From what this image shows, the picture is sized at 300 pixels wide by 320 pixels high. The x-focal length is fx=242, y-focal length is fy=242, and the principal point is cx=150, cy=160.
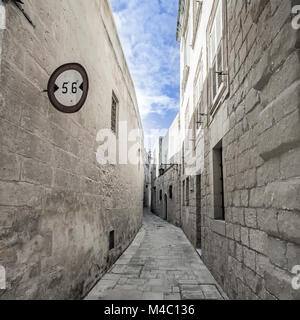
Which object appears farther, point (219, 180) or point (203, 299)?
point (219, 180)

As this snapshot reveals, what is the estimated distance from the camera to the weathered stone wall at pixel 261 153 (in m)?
1.79

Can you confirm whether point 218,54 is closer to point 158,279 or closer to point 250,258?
point 250,258

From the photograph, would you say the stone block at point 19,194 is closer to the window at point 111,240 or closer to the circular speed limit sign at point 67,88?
the circular speed limit sign at point 67,88

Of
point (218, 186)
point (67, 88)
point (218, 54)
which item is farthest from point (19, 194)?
point (218, 54)

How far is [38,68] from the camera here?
2336 mm

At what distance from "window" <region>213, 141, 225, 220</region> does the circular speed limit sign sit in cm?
300

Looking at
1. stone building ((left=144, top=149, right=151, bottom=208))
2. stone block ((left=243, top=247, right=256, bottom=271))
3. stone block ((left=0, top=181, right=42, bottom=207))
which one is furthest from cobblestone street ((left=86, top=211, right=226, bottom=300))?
stone building ((left=144, top=149, right=151, bottom=208))

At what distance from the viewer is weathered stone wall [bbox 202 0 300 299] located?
1.79m

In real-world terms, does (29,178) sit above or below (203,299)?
above

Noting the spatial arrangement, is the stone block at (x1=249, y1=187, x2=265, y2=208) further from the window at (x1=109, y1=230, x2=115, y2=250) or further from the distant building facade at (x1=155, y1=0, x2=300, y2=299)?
the window at (x1=109, y1=230, x2=115, y2=250)

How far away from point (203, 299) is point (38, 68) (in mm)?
3687

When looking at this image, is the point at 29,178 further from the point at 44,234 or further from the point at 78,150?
the point at 78,150

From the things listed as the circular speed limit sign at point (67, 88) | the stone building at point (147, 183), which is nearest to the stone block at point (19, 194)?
the circular speed limit sign at point (67, 88)
